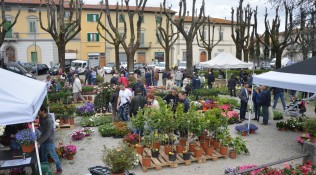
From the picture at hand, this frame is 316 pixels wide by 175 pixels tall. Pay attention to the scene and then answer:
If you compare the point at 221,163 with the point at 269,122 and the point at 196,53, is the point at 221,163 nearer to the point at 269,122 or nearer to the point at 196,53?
the point at 269,122

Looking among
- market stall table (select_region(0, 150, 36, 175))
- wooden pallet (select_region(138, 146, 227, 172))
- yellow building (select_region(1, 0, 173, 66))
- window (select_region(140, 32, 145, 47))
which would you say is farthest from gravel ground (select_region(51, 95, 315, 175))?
window (select_region(140, 32, 145, 47))

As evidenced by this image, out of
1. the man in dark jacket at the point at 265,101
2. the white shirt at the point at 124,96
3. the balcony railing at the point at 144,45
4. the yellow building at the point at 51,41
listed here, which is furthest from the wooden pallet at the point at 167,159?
the balcony railing at the point at 144,45

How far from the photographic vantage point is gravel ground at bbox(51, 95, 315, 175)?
7.16m

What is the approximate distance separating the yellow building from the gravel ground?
33.2m

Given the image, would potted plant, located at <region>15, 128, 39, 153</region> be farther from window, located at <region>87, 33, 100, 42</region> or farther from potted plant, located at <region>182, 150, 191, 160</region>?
window, located at <region>87, 33, 100, 42</region>

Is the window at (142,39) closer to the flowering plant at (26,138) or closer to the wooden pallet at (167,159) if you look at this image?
the wooden pallet at (167,159)

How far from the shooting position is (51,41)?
43.9 metres

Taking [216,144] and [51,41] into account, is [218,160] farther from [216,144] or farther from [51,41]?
[51,41]

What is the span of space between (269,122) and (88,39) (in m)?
39.3

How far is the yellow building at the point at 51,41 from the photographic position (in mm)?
43094

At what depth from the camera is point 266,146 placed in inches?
355

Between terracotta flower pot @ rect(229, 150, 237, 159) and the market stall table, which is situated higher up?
the market stall table

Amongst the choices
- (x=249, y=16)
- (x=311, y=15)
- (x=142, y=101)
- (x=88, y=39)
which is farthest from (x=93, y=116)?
(x=88, y=39)

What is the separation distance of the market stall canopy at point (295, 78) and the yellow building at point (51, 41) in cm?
3340
